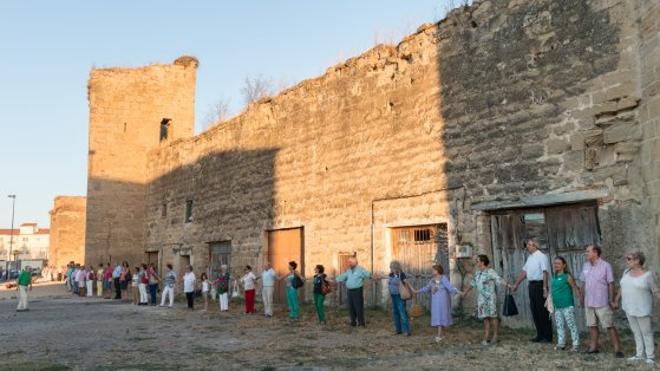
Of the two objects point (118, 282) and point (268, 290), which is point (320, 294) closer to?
point (268, 290)

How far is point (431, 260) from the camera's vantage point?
11695 millimetres

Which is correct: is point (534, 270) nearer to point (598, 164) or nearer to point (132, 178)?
point (598, 164)

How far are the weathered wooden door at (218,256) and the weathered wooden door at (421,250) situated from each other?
754 centimetres

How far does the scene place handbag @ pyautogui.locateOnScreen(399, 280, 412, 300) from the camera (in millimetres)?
9781

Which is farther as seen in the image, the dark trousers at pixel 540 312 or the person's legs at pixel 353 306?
the person's legs at pixel 353 306

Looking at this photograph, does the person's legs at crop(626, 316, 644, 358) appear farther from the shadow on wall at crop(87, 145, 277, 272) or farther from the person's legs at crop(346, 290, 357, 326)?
the shadow on wall at crop(87, 145, 277, 272)

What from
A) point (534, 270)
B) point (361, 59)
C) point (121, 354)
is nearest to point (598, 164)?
point (534, 270)

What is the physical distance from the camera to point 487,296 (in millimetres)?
8625

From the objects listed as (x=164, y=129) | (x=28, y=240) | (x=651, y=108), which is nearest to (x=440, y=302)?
(x=651, y=108)

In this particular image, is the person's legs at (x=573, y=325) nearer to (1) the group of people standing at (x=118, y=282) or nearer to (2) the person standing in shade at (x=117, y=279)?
(1) the group of people standing at (x=118, y=282)

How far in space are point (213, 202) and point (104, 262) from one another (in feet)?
23.6

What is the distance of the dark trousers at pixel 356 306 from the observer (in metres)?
11.2

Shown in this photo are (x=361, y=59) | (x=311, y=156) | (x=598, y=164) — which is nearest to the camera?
(x=598, y=164)

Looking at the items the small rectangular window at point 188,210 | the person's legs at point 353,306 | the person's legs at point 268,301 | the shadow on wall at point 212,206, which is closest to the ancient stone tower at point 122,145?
the shadow on wall at point 212,206
